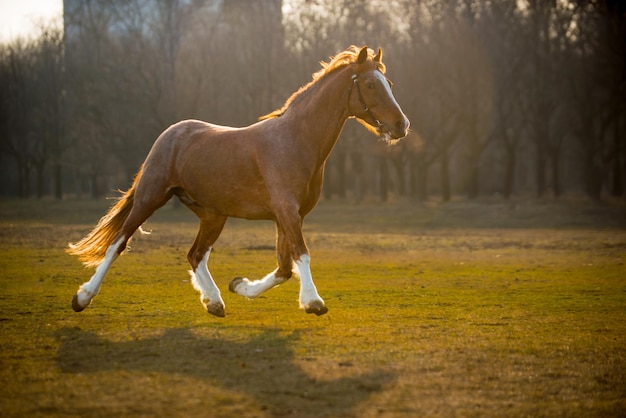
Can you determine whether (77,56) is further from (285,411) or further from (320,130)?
(285,411)

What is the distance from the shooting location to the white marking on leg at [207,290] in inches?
383

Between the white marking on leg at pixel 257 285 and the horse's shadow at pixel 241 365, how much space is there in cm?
127

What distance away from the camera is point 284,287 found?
1330 cm

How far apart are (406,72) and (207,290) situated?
3809 cm

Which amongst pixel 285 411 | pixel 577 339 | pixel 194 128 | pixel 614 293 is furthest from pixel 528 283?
pixel 285 411

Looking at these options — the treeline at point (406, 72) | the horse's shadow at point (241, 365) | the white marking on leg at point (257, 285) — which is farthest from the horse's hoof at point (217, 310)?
the treeline at point (406, 72)

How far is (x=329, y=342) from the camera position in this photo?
26.9 ft

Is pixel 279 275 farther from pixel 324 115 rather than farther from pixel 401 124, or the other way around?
pixel 401 124

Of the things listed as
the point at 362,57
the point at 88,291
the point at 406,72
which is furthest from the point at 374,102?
the point at 406,72

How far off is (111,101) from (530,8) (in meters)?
24.3

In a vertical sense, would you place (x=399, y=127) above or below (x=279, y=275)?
above

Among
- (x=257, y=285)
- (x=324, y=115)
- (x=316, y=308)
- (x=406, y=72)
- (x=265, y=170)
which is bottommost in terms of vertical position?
(x=316, y=308)

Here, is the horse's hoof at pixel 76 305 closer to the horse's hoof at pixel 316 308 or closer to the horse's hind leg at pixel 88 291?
the horse's hind leg at pixel 88 291

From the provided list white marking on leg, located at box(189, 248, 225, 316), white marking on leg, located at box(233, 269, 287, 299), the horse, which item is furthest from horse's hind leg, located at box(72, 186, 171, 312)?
white marking on leg, located at box(233, 269, 287, 299)
